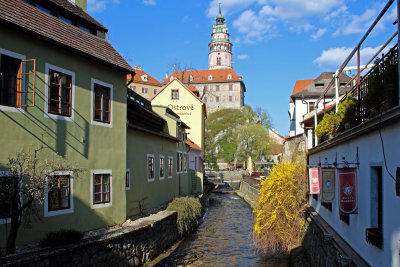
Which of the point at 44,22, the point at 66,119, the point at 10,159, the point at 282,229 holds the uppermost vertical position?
the point at 44,22

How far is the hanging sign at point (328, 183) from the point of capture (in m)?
10.5

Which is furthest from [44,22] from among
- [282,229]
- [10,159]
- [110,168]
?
[282,229]

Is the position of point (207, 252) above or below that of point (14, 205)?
below

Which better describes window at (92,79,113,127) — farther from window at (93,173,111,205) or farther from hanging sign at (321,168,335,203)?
hanging sign at (321,168,335,203)

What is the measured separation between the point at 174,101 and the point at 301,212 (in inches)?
1063

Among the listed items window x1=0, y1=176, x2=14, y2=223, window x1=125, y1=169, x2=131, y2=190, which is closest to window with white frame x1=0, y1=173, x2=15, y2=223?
window x1=0, y1=176, x2=14, y2=223

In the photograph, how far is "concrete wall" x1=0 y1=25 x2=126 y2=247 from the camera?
9.56 meters

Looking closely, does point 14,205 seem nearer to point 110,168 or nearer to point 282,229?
point 110,168

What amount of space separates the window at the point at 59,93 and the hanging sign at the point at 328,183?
763 centimetres

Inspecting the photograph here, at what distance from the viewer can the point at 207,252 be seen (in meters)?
16.5

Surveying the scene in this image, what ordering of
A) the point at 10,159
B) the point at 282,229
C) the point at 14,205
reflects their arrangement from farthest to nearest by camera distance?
the point at 282,229 < the point at 10,159 < the point at 14,205

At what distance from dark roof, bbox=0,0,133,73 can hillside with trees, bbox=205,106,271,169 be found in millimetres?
60332

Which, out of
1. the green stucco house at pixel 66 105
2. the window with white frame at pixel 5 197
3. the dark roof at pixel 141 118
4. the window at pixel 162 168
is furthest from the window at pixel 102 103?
the window at pixel 162 168

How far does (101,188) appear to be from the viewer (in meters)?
12.9
